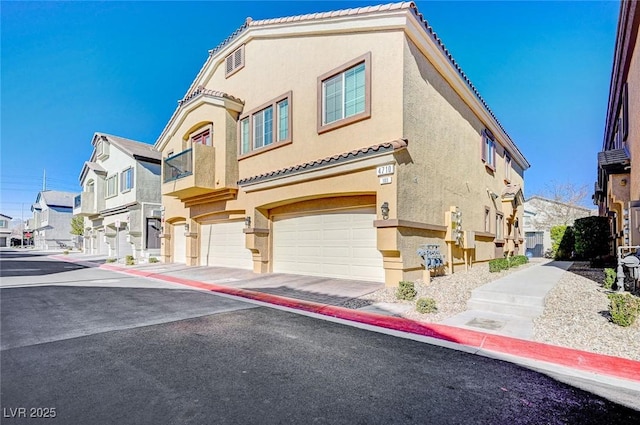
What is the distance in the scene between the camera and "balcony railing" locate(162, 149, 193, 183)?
15.2 m

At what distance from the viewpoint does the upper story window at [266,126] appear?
12477 millimetres

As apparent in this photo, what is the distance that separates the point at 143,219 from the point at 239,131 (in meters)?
12.3

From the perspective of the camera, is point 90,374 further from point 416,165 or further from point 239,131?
point 239,131

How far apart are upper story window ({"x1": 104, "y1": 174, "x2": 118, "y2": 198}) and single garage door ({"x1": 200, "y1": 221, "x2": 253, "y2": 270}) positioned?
1335 centimetres

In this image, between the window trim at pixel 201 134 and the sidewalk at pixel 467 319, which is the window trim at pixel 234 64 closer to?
the window trim at pixel 201 134

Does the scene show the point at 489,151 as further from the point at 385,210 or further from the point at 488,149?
the point at 385,210

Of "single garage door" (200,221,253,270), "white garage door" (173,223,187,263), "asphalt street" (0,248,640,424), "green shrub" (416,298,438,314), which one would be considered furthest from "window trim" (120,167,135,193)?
"green shrub" (416,298,438,314)

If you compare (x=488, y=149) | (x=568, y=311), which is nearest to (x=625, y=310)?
(x=568, y=311)

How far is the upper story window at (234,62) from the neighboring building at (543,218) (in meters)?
26.0

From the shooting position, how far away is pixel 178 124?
1778 centimetres

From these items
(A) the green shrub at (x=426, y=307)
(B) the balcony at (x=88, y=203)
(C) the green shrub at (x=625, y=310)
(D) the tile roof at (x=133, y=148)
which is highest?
(D) the tile roof at (x=133, y=148)

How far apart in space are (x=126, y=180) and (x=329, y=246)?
788 inches

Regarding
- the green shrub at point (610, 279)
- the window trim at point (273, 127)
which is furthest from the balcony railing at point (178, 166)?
the green shrub at point (610, 279)

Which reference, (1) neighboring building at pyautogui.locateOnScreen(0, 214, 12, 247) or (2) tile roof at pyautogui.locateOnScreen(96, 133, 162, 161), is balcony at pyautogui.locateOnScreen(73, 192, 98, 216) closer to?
(2) tile roof at pyautogui.locateOnScreen(96, 133, 162, 161)
